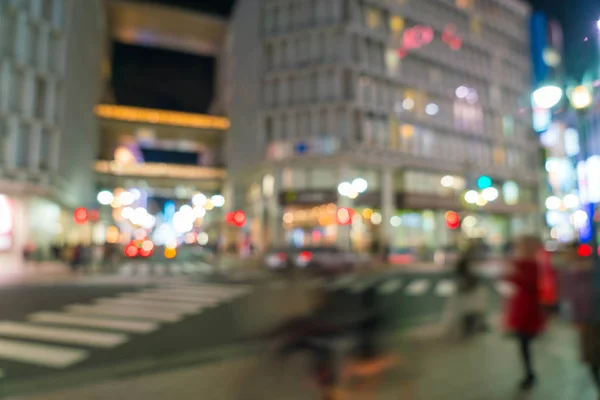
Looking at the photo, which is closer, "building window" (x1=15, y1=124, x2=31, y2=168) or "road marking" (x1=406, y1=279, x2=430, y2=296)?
"road marking" (x1=406, y1=279, x2=430, y2=296)

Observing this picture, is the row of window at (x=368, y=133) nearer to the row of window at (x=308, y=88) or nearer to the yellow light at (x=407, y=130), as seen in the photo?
the yellow light at (x=407, y=130)

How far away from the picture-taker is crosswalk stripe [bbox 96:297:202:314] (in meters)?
11.0

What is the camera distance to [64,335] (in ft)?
26.7

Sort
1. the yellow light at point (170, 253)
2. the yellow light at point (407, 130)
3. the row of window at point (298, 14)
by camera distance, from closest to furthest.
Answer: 1. the yellow light at point (170, 253)
2. the row of window at point (298, 14)
3. the yellow light at point (407, 130)

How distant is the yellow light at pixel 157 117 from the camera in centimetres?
5531

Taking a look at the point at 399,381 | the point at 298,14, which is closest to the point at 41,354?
the point at 399,381

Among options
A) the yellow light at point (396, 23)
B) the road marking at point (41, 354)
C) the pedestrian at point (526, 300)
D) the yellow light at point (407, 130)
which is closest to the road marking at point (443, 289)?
the pedestrian at point (526, 300)

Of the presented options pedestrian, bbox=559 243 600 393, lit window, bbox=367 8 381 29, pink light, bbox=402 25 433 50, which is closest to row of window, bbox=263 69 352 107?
lit window, bbox=367 8 381 29

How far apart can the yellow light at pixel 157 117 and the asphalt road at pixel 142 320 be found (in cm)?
4301

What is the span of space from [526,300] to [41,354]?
7.33m

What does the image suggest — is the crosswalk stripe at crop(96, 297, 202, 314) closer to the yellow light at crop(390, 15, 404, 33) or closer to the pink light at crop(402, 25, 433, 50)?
the pink light at crop(402, 25, 433, 50)

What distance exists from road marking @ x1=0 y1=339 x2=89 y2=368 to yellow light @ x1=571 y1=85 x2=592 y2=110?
896 centimetres

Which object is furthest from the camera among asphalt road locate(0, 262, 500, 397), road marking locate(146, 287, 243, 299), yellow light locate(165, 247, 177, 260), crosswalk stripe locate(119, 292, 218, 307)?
yellow light locate(165, 247, 177, 260)

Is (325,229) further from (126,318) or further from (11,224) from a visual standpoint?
(126,318)
